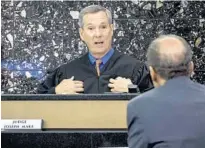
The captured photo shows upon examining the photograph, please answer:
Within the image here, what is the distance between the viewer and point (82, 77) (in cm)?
312

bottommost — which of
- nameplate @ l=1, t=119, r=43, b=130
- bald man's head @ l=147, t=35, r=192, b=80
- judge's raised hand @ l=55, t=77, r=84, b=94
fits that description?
nameplate @ l=1, t=119, r=43, b=130

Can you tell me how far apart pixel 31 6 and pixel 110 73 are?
5.07ft

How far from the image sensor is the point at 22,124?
2424 mm

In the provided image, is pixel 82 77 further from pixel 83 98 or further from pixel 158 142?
pixel 158 142

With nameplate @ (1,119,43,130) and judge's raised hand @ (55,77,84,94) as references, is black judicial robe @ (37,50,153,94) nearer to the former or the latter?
judge's raised hand @ (55,77,84,94)

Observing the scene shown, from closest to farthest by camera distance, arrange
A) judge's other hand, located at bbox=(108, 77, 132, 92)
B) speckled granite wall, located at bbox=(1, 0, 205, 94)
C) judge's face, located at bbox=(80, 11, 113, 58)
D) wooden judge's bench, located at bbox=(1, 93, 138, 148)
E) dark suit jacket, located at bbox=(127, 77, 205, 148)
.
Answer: dark suit jacket, located at bbox=(127, 77, 205, 148) < wooden judge's bench, located at bbox=(1, 93, 138, 148) < judge's other hand, located at bbox=(108, 77, 132, 92) < judge's face, located at bbox=(80, 11, 113, 58) < speckled granite wall, located at bbox=(1, 0, 205, 94)

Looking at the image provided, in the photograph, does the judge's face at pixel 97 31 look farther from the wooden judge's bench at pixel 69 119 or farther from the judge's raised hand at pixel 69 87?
the wooden judge's bench at pixel 69 119

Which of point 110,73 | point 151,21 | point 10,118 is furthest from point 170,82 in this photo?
point 151,21

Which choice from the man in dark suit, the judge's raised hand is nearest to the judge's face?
the judge's raised hand

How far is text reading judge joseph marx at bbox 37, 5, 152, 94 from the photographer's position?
119 inches

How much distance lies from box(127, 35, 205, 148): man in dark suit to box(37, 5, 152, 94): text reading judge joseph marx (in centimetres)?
97

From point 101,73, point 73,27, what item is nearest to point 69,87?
point 101,73

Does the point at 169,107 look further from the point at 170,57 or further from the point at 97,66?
the point at 97,66

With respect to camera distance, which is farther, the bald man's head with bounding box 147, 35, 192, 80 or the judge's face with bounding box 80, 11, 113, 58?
the judge's face with bounding box 80, 11, 113, 58
